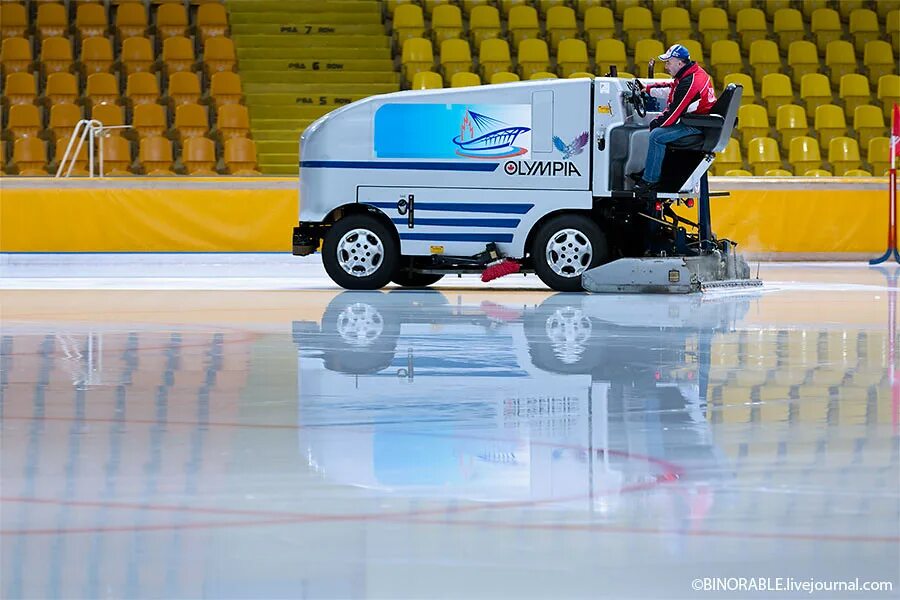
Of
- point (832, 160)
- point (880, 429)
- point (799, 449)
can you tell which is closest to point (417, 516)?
point (799, 449)

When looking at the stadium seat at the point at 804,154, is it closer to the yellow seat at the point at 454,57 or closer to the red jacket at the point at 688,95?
the yellow seat at the point at 454,57

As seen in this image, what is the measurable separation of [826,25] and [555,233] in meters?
14.1

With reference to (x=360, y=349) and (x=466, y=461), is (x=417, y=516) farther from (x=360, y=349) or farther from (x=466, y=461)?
(x=360, y=349)

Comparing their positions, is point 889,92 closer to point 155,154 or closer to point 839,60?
point 839,60

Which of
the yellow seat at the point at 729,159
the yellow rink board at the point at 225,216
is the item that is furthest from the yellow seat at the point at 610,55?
the yellow rink board at the point at 225,216

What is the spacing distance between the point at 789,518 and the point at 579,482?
2.24ft

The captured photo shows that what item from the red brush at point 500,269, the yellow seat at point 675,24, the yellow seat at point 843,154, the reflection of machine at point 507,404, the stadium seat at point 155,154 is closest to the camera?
the reflection of machine at point 507,404

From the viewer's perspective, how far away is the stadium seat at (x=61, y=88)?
78.9 feet

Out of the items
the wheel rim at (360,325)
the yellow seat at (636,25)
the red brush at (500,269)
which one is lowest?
the wheel rim at (360,325)

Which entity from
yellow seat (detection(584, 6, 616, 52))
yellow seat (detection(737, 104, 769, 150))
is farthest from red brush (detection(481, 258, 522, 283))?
yellow seat (detection(584, 6, 616, 52))

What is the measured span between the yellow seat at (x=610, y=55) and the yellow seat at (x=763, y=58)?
86.6 inches

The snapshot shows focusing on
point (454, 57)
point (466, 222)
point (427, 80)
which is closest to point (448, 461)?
point (466, 222)

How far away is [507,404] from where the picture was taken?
5938 mm

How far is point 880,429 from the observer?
5.23 meters
